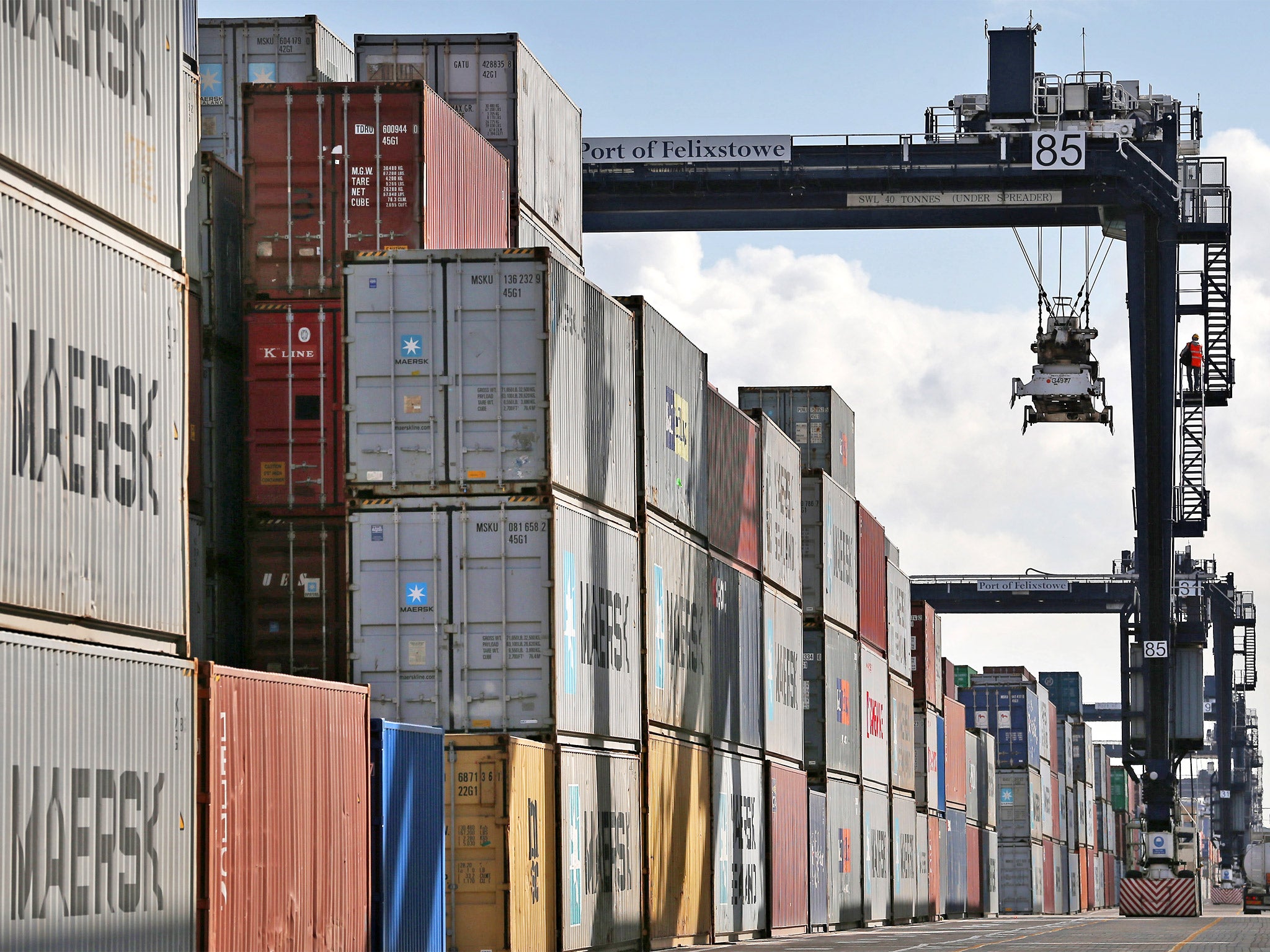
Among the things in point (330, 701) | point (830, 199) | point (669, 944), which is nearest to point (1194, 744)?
point (830, 199)

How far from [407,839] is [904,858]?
96.8 ft

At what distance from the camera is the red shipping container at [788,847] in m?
33.4

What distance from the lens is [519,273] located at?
72.2 feet

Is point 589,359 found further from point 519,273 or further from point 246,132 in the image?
point 246,132

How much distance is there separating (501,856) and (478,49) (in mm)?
13350

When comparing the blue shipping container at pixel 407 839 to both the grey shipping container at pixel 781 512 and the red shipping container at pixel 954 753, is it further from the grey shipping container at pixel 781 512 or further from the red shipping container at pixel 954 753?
the red shipping container at pixel 954 753

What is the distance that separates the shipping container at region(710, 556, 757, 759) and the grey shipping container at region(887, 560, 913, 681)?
1395 centimetres

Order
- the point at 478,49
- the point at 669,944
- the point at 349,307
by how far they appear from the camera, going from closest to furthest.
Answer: the point at 349,307 < the point at 669,944 < the point at 478,49

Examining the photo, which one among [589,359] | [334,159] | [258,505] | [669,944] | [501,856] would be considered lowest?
[669,944]

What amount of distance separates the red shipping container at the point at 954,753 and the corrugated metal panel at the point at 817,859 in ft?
62.7

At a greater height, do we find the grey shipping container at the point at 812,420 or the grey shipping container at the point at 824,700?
the grey shipping container at the point at 812,420

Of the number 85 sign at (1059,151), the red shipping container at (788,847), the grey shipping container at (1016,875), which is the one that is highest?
the number 85 sign at (1059,151)

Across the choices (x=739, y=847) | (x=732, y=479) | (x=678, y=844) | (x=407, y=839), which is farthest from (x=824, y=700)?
Answer: (x=407, y=839)

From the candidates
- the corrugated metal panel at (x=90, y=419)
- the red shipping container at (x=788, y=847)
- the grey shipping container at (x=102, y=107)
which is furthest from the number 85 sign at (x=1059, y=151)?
the corrugated metal panel at (x=90, y=419)
